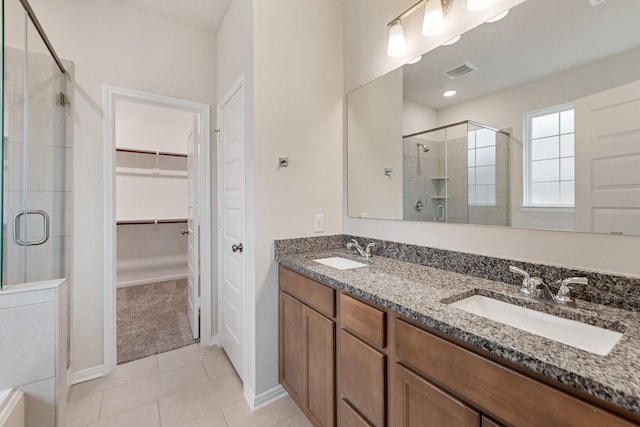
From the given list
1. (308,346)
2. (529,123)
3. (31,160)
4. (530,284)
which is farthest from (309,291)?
(31,160)

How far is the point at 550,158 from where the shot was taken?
1.10 m

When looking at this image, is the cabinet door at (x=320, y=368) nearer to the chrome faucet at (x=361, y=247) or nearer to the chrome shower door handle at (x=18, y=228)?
the chrome faucet at (x=361, y=247)

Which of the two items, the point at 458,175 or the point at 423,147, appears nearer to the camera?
the point at 458,175

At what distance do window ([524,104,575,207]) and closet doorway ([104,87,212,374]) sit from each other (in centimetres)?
233

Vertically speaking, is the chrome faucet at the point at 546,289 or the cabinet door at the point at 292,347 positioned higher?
the chrome faucet at the point at 546,289

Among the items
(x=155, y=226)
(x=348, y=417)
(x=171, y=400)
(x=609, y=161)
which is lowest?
(x=171, y=400)

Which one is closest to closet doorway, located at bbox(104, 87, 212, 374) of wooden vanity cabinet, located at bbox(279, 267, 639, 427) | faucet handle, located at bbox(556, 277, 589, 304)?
wooden vanity cabinet, located at bbox(279, 267, 639, 427)

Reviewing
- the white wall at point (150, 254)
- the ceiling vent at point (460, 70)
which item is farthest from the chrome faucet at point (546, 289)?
the white wall at point (150, 254)

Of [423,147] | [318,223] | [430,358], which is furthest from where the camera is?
[318,223]

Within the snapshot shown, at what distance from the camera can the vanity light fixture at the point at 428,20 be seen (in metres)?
1.41

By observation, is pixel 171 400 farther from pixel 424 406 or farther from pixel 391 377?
pixel 424 406

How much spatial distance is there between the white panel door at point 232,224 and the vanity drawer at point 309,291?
340mm

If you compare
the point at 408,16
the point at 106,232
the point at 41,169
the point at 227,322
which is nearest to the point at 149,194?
the point at 106,232

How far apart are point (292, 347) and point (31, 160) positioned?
6.34 feet
